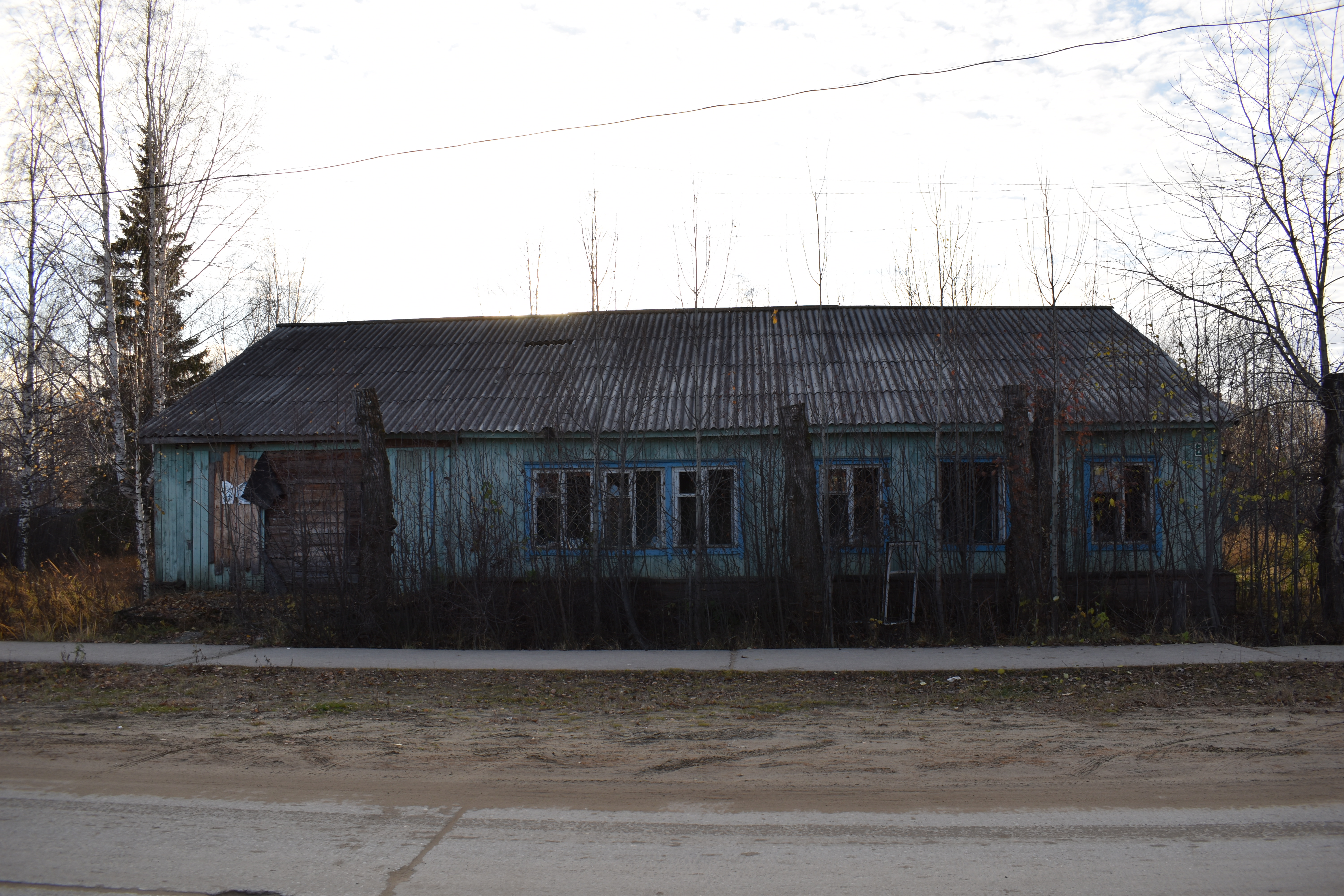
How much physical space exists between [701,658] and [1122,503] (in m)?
5.67

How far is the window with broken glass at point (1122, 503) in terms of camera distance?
1109cm

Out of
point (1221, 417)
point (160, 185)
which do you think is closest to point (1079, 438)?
point (1221, 417)

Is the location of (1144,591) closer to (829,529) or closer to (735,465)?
(829,529)

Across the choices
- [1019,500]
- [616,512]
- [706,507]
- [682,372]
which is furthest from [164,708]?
[682,372]

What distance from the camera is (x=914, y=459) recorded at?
43.3 ft

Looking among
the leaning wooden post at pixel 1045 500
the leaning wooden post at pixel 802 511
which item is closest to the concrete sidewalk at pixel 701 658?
the leaning wooden post at pixel 802 511

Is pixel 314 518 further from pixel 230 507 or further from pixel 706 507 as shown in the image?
pixel 706 507

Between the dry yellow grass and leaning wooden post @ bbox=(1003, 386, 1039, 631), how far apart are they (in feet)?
39.5

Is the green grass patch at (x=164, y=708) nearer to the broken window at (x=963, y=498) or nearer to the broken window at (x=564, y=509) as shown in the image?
the broken window at (x=564, y=509)

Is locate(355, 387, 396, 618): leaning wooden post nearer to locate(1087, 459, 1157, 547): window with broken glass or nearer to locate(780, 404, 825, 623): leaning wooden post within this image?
locate(780, 404, 825, 623): leaning wooden post

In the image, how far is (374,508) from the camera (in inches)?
439

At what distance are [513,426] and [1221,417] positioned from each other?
10245mm

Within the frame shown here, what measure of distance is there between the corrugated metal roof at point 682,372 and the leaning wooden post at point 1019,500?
0.64 metres

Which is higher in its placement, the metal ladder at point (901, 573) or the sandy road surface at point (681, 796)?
the metal ladder at point (901, 573)
